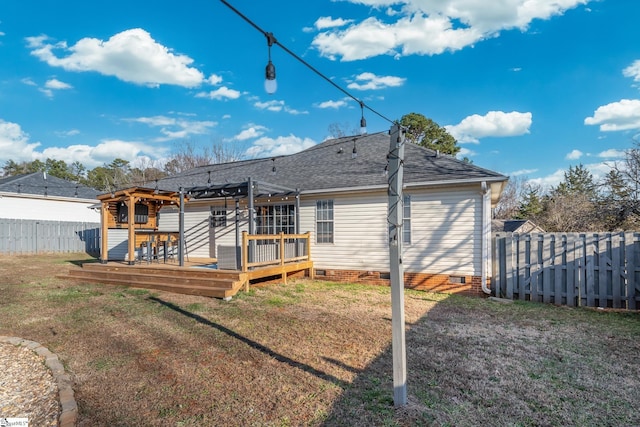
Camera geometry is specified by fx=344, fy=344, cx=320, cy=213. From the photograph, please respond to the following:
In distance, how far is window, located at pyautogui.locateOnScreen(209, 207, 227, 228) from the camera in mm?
12637

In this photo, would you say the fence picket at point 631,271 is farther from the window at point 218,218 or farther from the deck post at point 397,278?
the window at point 218,218

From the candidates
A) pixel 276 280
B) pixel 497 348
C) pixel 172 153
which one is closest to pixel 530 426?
pixel 497 348

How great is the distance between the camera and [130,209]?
9.82 m

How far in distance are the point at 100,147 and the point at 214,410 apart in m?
54.3

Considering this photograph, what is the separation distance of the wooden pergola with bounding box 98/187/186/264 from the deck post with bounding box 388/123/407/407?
28.7 ft

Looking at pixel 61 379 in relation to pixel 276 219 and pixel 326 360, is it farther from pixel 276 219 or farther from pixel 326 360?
pixel 276 219

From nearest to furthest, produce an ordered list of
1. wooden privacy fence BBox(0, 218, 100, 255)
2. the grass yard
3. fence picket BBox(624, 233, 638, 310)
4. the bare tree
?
the grass yard
fence picket BBox(624, 233, 638, 310)
wooden privacy fence BBox(0, 218, 100, 255)
the bare tree

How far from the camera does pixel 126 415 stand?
10.1ft

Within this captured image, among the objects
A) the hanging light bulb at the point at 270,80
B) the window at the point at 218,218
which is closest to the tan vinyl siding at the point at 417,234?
the window at the point at 218,218

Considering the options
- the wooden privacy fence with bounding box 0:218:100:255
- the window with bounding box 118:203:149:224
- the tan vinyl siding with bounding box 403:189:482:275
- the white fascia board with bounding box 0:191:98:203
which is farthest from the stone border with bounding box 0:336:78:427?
the white fascia board with bounding box 0:191:98:203

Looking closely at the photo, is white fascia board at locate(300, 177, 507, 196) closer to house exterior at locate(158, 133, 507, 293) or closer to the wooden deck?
house exterior at locate(158, 133, 507, 293)

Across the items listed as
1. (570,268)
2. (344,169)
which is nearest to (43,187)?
(344,169)

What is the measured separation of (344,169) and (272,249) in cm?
396

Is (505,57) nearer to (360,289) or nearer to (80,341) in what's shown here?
(360,289)
